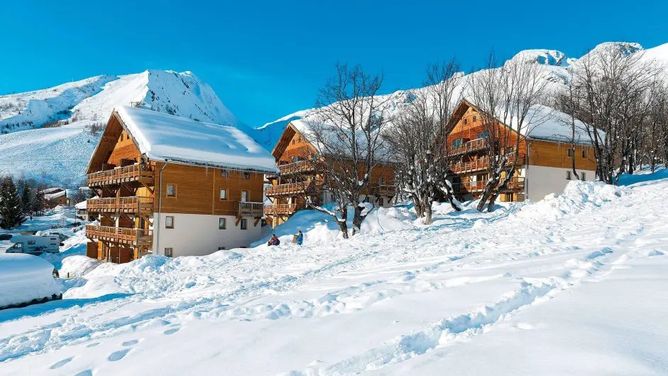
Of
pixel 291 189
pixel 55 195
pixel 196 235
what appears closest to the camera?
pixel 196 235

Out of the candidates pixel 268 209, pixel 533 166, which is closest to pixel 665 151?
pixel 533 166

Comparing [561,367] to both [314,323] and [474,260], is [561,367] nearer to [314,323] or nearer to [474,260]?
[314,323]

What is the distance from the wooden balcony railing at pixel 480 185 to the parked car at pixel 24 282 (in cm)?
3395

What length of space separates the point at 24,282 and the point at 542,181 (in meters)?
37.6

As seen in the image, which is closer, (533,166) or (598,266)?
(598,266)

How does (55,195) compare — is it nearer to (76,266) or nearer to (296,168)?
(76,266)

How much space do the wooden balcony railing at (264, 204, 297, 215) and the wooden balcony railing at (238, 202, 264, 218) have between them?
795 cm

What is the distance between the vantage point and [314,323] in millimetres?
7055

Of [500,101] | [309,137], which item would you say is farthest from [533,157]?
[309,137]

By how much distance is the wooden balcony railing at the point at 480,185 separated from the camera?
39031mm

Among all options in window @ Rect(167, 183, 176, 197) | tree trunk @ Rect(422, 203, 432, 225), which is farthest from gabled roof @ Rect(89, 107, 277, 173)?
tree trunk @ Rect(422, 203, 432, 225)

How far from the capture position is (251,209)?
36.4 metres

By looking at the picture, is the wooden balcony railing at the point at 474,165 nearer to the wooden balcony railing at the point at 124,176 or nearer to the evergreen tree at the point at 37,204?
the wooden balcony railing at the point at 124,176

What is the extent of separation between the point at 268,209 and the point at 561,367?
44.5m
